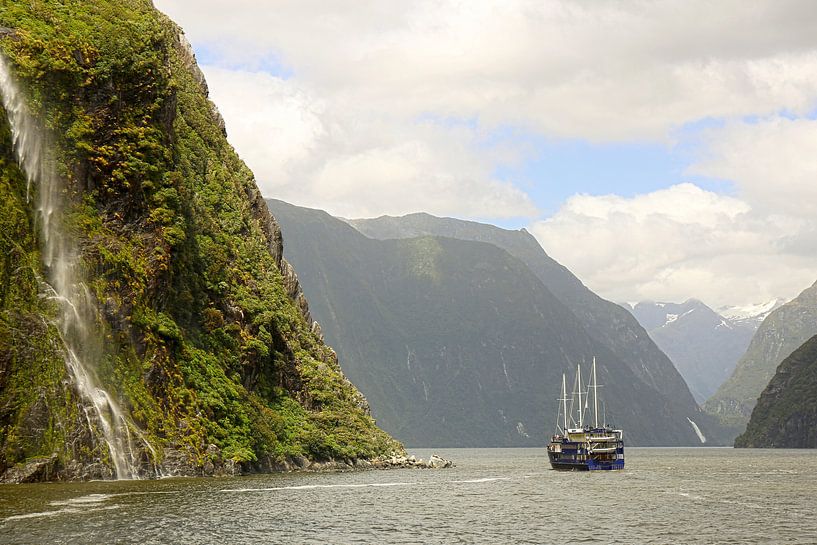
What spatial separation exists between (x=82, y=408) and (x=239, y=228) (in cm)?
6743

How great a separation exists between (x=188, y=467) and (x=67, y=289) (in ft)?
78.7

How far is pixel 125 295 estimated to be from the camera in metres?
116

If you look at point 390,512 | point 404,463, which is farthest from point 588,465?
point 390,512

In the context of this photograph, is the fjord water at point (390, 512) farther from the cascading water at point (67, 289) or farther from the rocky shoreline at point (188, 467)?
the cascading water at point (67, 289)

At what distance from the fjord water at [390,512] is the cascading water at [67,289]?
20.0 ft

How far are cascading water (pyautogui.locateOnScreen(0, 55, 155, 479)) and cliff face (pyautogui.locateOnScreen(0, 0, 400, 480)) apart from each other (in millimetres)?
237

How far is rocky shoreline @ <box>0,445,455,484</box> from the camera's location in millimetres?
95250

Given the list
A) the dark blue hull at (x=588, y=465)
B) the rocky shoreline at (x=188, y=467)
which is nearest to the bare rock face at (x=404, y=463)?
the rocky shoreline at (x=188, y=467)

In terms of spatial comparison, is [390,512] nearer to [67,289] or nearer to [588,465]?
[67,289]

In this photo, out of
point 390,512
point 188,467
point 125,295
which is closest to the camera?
point 390,512

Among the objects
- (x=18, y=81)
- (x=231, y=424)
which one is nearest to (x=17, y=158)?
(x=18, y=81)

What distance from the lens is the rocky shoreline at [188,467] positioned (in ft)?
313

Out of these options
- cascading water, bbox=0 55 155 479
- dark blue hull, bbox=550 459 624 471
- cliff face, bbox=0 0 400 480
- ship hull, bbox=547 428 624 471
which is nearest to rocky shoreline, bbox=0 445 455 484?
cliff face, bbox=0 0 400 480

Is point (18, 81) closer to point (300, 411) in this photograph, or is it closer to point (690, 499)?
point (300, 411)
